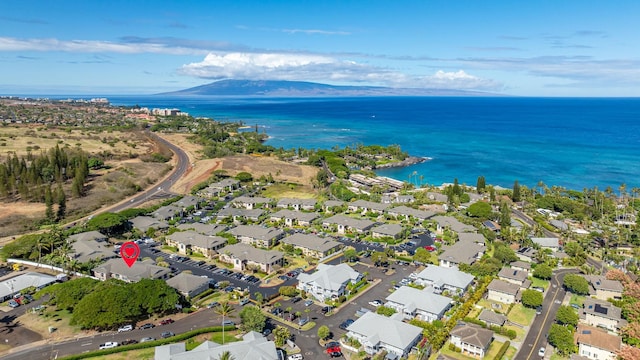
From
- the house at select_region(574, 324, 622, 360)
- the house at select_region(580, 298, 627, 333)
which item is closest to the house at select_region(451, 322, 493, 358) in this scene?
the house at select_region(574, 324, 622, 360)

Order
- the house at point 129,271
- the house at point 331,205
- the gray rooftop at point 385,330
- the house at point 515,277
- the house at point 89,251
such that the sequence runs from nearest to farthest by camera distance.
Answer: the gray rooftop at point 385,330 < the house at point 515,277 < the house at point 129,271 < the house at point 89,251 < the house at point 331,205

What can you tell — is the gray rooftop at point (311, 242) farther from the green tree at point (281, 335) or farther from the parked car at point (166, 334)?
the parked car at point (166, 334)

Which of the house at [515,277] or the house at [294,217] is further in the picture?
the house at [294,217]

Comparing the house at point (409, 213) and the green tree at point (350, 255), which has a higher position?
the house at point (409, 213)

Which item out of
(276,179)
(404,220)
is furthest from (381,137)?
(404,220)

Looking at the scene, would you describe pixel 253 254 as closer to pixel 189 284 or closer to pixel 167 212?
pixel 189 284

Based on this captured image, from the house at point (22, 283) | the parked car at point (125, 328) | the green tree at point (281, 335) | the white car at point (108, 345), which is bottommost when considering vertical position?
the parked car at point (125, 328)

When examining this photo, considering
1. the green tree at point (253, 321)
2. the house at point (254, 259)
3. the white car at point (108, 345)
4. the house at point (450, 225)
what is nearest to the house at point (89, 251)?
the house at point (254, 259)
